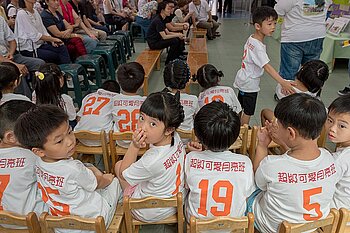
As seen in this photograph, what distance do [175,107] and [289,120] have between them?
0.50m

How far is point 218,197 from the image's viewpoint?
1.30m

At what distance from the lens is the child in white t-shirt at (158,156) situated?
4.50 feet

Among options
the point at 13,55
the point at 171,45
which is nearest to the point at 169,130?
the point at 13,55

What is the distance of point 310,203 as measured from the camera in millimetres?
1245

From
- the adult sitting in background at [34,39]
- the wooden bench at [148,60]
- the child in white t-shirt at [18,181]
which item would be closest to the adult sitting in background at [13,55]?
the adult sitting in background at [34,39]

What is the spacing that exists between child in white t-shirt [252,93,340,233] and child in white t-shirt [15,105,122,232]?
2.46 ft

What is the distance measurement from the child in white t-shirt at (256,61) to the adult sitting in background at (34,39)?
2226 mm

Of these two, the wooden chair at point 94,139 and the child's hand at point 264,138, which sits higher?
the child's hand at point 264,138

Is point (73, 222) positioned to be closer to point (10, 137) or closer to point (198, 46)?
point (10, 137)

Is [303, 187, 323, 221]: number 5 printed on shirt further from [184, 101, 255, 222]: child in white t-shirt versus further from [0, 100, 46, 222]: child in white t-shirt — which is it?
[0, 100, 46, 222]: child in white t-shirt

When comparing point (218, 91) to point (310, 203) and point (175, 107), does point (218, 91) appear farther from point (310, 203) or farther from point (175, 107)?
point (310, 203)

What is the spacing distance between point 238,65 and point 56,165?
166 inches

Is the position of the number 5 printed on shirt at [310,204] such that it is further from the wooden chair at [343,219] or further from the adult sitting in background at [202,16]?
the adult sitting in background at [202,16]

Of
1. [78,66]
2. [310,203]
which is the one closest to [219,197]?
[310,203]
